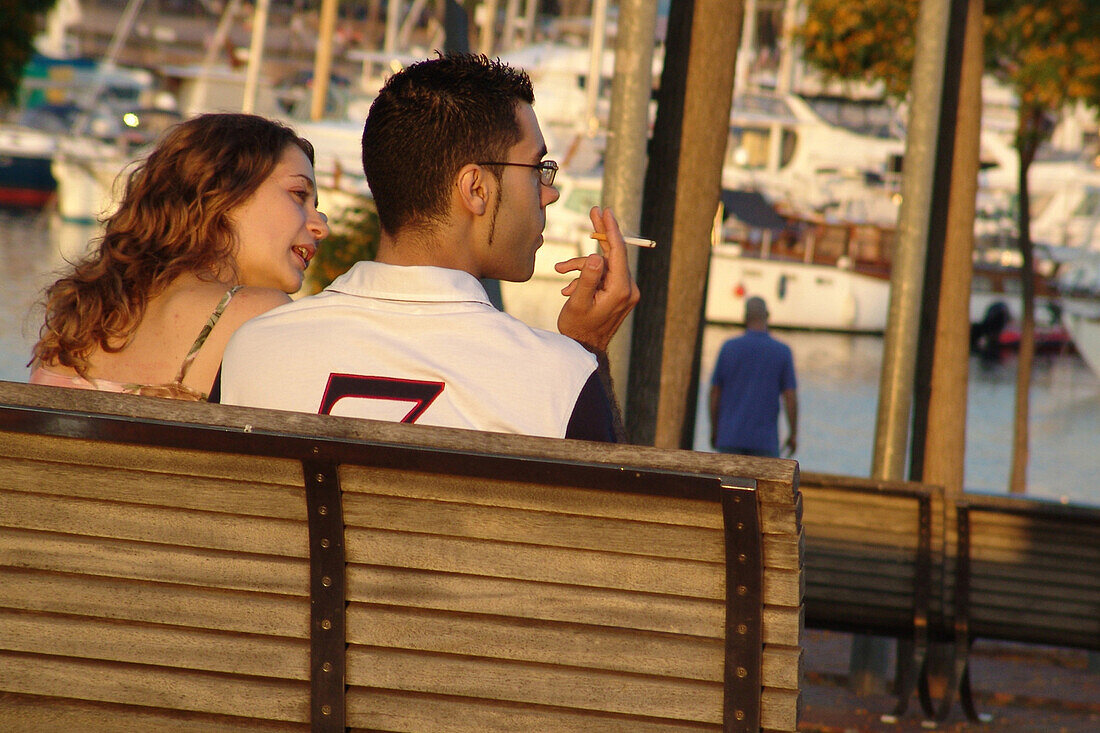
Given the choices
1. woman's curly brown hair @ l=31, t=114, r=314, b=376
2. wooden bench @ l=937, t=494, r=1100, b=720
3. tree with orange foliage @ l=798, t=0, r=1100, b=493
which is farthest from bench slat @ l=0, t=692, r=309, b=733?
tree with orange foliage @ l=798, t=0, r=1100, b=493

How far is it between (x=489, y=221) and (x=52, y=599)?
3.05 feet

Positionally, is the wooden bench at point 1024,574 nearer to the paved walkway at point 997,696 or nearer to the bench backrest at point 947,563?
the bench backrest at point 947,563

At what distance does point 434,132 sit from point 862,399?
79.9ft

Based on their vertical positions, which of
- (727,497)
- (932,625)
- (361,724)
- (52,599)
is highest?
(727,497)

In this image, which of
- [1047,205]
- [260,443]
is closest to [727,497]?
[260,443]

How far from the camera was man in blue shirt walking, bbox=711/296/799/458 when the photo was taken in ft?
31.7

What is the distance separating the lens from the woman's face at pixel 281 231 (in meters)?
3.03

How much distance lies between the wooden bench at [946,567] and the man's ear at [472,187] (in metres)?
3.00

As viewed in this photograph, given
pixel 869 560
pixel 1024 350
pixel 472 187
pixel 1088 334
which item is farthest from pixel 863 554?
pixel 1088 334

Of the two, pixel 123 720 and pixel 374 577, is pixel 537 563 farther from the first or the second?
pixel 123 720

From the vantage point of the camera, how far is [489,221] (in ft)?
8.16

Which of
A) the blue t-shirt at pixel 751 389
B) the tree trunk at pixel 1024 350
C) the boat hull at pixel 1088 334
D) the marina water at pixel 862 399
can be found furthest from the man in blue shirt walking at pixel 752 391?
the boat hull at pixel 1088 334

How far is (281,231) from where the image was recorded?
3.06m

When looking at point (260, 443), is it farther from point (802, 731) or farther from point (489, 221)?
point (802, 731)
